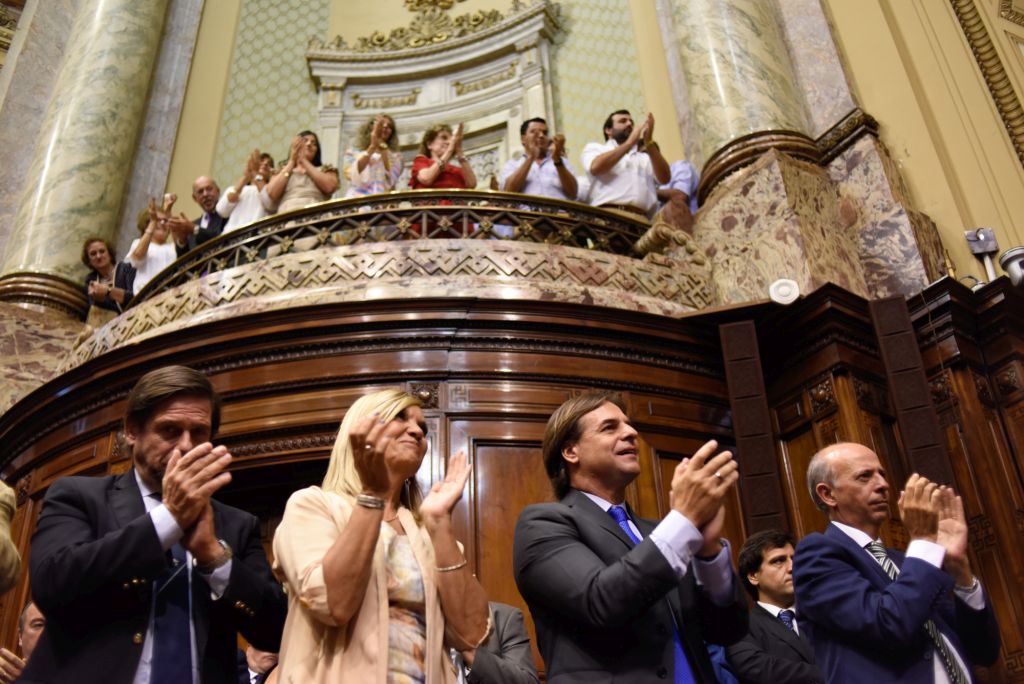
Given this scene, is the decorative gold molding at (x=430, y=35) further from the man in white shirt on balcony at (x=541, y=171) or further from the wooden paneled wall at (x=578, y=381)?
the wooden paneled wall at (x=578, y=381)

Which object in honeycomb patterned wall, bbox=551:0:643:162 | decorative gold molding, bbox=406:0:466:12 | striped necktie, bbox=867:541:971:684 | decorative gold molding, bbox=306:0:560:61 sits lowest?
striped necktie, bbox=867:541:971:684

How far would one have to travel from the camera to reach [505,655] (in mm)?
2943

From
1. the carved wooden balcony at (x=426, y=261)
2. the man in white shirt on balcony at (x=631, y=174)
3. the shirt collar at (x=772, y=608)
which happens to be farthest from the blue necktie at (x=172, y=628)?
the man in white shirt on balcony at (x=631, y=174)

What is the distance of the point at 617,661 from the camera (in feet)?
6.24

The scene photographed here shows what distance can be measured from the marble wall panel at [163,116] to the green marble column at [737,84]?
463 cm

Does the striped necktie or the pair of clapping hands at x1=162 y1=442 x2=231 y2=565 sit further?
the striped necktie

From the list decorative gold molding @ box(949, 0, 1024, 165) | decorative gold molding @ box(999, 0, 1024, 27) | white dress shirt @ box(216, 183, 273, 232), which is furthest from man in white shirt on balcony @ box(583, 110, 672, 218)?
decorative gold molding @ box(999, 0, 1024, 27)

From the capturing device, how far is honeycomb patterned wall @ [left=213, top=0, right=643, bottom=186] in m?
8.39

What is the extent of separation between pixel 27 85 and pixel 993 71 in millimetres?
8202

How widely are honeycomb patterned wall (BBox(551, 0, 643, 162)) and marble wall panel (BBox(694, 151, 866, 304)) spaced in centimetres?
250

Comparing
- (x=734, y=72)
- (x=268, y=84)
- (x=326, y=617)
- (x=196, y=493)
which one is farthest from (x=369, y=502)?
(x=268, y=84)

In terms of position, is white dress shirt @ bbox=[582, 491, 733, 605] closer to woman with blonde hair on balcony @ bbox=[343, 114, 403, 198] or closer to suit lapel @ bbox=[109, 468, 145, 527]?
suit lapel @ bbox=[109, 468, 145, 527]

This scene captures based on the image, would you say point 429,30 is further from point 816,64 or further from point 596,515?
point 596,515

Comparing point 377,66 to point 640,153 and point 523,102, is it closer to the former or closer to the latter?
point 523,102
